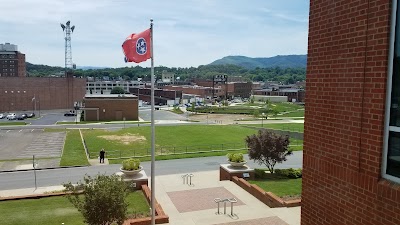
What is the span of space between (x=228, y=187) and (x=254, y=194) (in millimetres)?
2291

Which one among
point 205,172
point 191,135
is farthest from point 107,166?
point 191,135

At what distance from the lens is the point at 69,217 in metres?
15.2

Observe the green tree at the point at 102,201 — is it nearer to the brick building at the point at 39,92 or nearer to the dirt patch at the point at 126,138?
the dirt patch at the point at 126,138

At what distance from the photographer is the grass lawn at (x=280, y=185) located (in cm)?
1856

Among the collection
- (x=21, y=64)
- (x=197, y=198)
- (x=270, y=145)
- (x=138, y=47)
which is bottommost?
(x=197, y=198)

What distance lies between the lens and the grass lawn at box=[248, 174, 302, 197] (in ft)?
60.9

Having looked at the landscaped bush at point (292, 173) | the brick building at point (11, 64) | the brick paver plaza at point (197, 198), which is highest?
the brick building at point (11, 64)

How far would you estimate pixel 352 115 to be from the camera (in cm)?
488

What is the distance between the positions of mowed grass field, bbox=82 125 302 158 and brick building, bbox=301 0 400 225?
30.4 metres

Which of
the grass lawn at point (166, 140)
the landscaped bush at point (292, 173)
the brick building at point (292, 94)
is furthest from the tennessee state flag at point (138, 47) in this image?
the brick building at point (292, 94)

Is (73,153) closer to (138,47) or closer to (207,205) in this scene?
(207,205)

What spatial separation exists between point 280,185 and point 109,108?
58.5 m

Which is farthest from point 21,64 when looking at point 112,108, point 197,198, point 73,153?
point 197,198

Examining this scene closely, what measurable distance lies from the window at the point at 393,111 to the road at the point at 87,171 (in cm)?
2321
